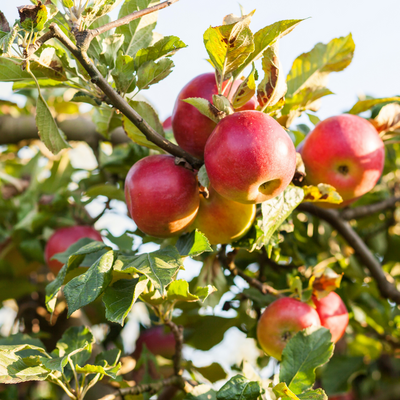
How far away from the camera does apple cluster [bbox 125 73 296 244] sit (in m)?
0.77

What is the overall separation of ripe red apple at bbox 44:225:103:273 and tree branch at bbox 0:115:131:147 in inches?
19.5

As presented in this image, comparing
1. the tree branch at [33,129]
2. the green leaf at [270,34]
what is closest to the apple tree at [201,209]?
the green leaf at [270,34]

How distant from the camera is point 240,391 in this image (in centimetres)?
81

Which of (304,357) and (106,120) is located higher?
(106,120)

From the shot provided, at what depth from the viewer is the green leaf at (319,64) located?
1131 mm

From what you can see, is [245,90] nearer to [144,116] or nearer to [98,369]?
[144,116]

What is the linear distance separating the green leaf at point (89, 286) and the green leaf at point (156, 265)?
26 millimetres

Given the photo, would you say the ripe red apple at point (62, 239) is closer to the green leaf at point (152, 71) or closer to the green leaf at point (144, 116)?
the green leaf at point (144, 116)

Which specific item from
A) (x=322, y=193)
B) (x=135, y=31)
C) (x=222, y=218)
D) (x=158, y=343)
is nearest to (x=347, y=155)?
(x=322, y=193)

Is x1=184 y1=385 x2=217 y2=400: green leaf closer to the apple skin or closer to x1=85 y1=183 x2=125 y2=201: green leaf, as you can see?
the apple skin

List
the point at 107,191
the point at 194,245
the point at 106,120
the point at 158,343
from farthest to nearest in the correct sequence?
the point at 158,343 < the point at 107,191 < the point at 106,120 < the point at 194,245

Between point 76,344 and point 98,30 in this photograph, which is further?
point 76,344

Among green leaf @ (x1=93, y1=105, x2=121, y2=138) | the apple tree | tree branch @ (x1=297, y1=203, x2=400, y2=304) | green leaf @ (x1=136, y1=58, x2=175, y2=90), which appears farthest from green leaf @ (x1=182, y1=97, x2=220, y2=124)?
tree branch @ (x1=297, y1=203, x2=400, y2=304)

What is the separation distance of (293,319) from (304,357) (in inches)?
5.4
